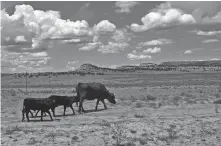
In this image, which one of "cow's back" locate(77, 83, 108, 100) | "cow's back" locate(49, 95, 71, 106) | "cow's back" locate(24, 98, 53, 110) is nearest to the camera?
"cow's back" locate(24, 98, 53, 110)

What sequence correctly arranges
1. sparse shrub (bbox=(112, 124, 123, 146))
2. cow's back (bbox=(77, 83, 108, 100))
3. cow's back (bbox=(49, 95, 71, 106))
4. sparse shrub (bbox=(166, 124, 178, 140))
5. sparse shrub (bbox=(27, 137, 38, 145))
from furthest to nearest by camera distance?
cow's back (bbox=(77, 83, 108, 100)) < cow's back (bbox=(49, 95, 71, 106)) < sparse shrub (bbox=(166, 124, 178, 140)) < sparse shrub (bbox=(112, 124, 123, 146)) < sparse shrub (bbox=(27, 137, 38, 145))

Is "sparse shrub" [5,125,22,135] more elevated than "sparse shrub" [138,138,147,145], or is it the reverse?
"sparse shrub" [5,125,22,135]

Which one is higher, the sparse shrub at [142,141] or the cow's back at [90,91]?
the cow's back at [90,91]

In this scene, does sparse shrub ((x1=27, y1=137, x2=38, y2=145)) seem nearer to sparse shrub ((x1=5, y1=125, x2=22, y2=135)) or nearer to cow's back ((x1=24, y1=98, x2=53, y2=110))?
sparse shrub ((x1=5, y1=125, x2=22, y2=135))

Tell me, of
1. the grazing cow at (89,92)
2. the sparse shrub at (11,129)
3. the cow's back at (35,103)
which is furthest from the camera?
the grazing cow at (89,92)

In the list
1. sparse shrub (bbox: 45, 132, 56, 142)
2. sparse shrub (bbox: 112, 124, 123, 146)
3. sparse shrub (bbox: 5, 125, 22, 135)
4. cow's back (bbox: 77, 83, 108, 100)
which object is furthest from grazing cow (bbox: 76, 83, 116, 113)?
sparse shrub (bbox: 45, 132, 56, 142)

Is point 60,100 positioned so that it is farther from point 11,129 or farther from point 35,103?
point 11,129

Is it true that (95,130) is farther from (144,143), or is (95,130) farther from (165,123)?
(165,123)

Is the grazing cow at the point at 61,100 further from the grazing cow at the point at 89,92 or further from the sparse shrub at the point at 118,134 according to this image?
the sparse shrub at the point at 118,134

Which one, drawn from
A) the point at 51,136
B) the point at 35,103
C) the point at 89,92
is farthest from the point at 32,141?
the point at 89,92

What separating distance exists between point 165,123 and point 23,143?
699 cm

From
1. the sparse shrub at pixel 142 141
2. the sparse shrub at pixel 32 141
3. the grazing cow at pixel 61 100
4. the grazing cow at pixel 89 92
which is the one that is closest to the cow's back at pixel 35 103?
the grazing cow at pixel 61 100

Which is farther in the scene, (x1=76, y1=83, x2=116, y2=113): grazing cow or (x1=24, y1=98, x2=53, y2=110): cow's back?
(x1=76, y1=83, x2=116, y2=113): grazing cow

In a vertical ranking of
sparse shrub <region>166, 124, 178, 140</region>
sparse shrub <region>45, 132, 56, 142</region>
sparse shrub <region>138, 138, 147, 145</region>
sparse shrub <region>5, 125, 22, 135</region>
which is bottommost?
sparse shrub <region>138, 138, 147, 145</region>
